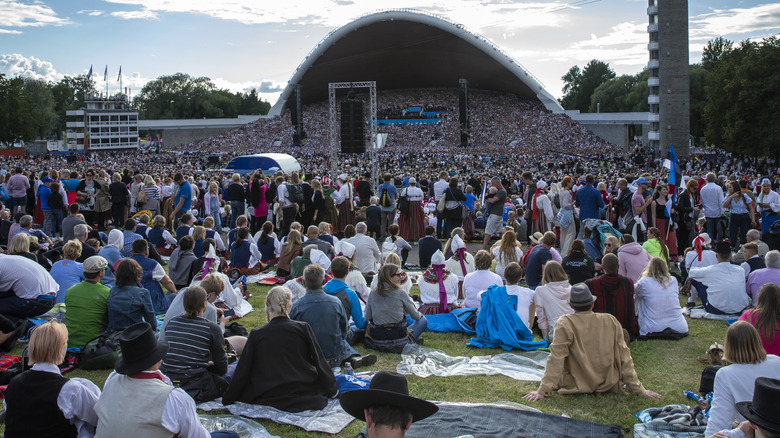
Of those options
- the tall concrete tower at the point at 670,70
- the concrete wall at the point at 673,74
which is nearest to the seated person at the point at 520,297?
the tall concrete tower at the point at 670,70

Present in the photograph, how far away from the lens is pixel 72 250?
23.5 feet

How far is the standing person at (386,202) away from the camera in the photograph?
1300 cm

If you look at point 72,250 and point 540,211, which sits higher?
point 540,211

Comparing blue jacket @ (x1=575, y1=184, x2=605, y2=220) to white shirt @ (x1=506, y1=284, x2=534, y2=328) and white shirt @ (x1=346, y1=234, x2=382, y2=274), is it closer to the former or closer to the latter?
white shirt @ (x1=346, y1=234, x2=382, y2=274)

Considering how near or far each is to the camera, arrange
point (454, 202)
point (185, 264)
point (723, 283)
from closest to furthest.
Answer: point (723, 283) → point (185, 264) → point (454, 202)

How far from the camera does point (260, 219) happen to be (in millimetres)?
13625

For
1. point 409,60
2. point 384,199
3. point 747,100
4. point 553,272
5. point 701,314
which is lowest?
point 701,314

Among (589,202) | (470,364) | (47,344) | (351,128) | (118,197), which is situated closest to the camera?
(47,344)

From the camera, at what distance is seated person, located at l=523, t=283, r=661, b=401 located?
16.4 feet

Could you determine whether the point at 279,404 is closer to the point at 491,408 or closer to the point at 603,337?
the point at 491,408

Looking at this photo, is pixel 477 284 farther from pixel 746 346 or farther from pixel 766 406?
pixel 766 406

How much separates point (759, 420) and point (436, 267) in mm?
4949

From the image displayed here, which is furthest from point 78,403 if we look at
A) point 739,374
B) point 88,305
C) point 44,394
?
point 739,374

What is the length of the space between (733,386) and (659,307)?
126 inches
